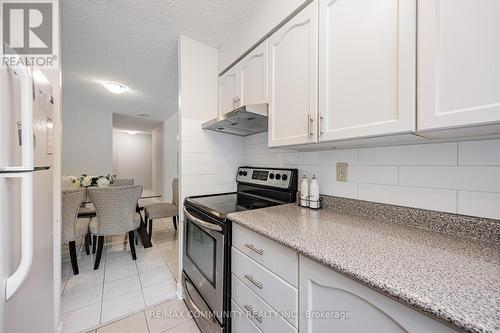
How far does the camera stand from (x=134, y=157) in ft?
22.7

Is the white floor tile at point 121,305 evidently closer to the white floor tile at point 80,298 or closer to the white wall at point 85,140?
the white floor tile at point 80,298

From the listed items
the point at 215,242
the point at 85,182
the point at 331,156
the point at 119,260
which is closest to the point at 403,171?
the point at 331,156

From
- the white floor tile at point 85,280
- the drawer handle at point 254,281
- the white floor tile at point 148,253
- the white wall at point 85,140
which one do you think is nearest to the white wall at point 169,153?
the white wall at point 85,140

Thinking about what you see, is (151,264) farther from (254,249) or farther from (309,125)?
(309,125)

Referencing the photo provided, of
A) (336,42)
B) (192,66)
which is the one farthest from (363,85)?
(192,66)

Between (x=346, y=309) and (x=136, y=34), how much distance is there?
2340 millimetres

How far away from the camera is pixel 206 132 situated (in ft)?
6.05

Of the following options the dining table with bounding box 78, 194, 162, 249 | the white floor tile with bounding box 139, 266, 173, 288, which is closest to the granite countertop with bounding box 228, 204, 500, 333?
the white floor tile with bounding box 139, 266, 173, 288

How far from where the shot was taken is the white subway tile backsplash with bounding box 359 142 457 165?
85 centimetres

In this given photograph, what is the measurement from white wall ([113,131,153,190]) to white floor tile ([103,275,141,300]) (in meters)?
5.55

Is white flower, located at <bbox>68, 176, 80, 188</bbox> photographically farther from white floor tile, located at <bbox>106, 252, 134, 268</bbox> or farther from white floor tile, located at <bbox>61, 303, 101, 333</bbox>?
white floor tile, located at <bbox>61, 303, 101, 333</bbox>

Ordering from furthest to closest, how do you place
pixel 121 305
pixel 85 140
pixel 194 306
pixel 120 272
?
pixel 85 140 < pixel 120 272 < pixel 121 305 < pixel 194 306

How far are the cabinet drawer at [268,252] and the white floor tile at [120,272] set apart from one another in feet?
5.43

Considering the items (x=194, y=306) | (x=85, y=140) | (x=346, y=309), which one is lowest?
(x=194, y=306)
